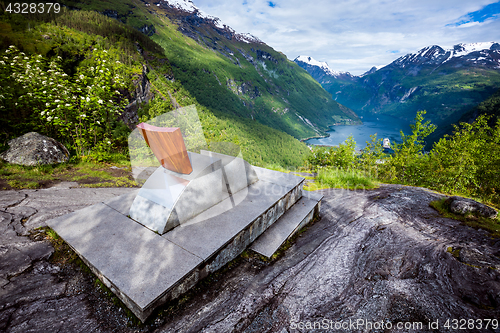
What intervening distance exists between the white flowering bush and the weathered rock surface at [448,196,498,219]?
12.3 metres

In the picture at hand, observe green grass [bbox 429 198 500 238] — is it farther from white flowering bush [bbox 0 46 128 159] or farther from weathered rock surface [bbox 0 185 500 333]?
white flowering bush [bbox 0 46 128 159]

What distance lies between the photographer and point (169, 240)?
11.8 ft

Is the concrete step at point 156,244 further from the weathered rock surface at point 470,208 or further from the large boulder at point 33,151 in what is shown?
the weathered rock surface at point 470,208

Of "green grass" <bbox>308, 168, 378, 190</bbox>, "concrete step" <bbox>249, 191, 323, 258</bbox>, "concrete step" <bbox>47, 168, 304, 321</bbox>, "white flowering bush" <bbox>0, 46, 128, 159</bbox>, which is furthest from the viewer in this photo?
"green grass" <bbox>308, 168, 378, 190</bbox>

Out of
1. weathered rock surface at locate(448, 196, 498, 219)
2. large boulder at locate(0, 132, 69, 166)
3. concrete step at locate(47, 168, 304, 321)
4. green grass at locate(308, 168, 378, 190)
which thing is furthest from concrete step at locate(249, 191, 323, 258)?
large boulder at locate(0, 132, 69, 166)

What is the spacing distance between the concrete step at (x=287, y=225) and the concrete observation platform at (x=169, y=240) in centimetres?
2

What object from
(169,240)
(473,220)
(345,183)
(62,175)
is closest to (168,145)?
(169,240)

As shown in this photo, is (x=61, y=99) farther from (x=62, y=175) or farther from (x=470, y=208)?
(x=470, y=208)

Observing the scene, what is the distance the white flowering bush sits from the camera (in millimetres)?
7148

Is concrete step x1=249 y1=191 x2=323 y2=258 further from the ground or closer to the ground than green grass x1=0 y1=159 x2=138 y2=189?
further from the ground

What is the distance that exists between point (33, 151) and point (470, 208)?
565 inches

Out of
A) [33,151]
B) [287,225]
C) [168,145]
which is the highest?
[168,145]

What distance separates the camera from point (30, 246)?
3.58 m

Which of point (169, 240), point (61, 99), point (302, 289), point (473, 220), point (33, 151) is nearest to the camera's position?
point (302, 289)
